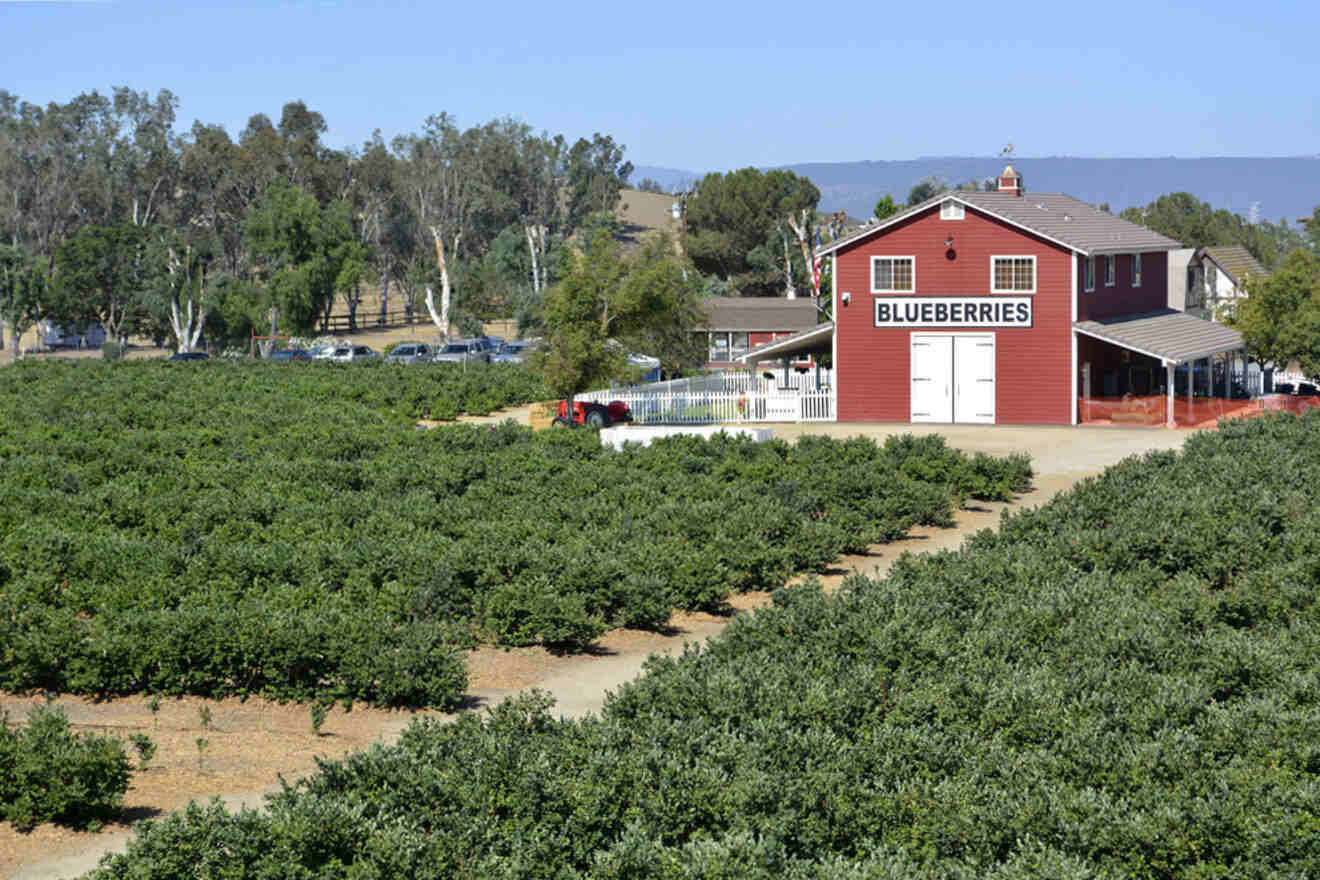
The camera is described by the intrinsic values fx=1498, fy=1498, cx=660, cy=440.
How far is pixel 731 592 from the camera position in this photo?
1903 centimetres

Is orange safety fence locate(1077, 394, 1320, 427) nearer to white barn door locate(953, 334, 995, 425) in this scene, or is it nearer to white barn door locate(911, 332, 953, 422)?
white barn door locate(953, 334, 995, 425)

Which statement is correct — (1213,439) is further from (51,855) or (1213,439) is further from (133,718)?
(51,855)

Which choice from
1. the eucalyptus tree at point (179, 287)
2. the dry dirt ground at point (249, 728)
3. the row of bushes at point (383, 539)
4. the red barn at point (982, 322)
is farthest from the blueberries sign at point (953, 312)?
the eucalyptus tree at point (179, 287)

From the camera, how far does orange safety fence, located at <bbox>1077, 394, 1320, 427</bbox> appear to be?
39.9 metres

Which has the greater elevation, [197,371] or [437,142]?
[437,142]

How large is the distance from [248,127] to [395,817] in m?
121

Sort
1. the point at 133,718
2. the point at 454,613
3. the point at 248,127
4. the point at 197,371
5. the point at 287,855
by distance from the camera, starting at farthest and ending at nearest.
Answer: the point at 248,127
the point at 197,371
the point at 454,613
the point at 133,718
the point at 287,855

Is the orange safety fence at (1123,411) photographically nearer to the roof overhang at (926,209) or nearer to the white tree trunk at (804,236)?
the roof overhang at (926,209)

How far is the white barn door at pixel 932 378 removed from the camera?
41688 mm

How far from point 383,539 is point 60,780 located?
9077mm

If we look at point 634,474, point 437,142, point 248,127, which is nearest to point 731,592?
point 634,474

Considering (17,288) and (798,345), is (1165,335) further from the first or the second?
(17,288)

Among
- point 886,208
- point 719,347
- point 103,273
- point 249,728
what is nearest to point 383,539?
point 249,728

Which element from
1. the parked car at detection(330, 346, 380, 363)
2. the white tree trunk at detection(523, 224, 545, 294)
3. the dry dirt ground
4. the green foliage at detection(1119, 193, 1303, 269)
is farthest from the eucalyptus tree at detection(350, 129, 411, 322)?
the dry dirt ground
